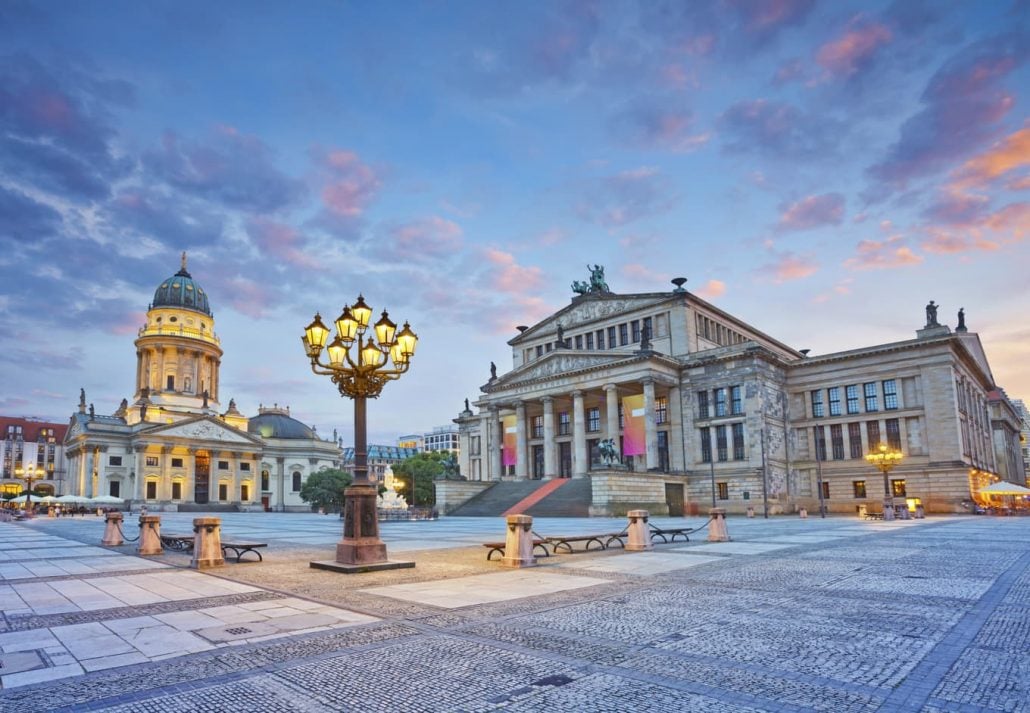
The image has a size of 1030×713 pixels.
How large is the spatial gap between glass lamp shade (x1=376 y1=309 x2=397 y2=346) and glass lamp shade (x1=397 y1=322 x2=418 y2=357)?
256 mm

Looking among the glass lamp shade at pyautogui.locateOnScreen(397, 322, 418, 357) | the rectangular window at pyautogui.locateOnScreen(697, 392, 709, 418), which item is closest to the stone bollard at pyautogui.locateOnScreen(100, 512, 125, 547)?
the glass lamp shade at pyautogui.locateOnScreen(397, 322, 418, 357)

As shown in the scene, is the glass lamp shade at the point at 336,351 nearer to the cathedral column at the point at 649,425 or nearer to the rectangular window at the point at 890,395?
the cathedral column at the point at 649,425

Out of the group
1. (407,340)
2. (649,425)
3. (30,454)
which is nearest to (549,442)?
(649,425)

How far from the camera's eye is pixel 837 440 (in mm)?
58938

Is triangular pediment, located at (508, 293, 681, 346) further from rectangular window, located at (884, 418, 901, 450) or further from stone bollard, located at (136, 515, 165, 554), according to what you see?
stone bollard, located at (136, 515, 165, 554)

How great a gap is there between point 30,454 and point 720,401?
482 ft

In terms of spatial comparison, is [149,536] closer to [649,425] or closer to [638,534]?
[638,534]

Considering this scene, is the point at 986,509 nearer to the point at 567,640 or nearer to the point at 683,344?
the point at 683,344

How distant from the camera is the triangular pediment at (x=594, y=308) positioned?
219 ft

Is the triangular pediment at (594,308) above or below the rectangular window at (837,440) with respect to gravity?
above

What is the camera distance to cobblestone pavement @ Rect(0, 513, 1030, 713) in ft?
20.1

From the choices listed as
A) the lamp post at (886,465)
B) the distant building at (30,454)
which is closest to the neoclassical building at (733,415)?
the lamp post at (886,465)

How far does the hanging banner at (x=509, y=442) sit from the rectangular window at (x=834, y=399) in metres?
30.2

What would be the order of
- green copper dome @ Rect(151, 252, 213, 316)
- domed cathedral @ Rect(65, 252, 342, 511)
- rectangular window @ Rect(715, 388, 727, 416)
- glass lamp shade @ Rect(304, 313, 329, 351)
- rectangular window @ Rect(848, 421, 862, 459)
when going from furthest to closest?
green copper dome @ Rect(151, 252, 213, 316), domed cathedral @ Rect(65, 252, 342, 511), rectangular window @ Rect(715, 388, 727, 416), rectangular window @ Rect(848, 421, 862, 459), glass lamp shade @ Rect(304, 313, 329, 351)
